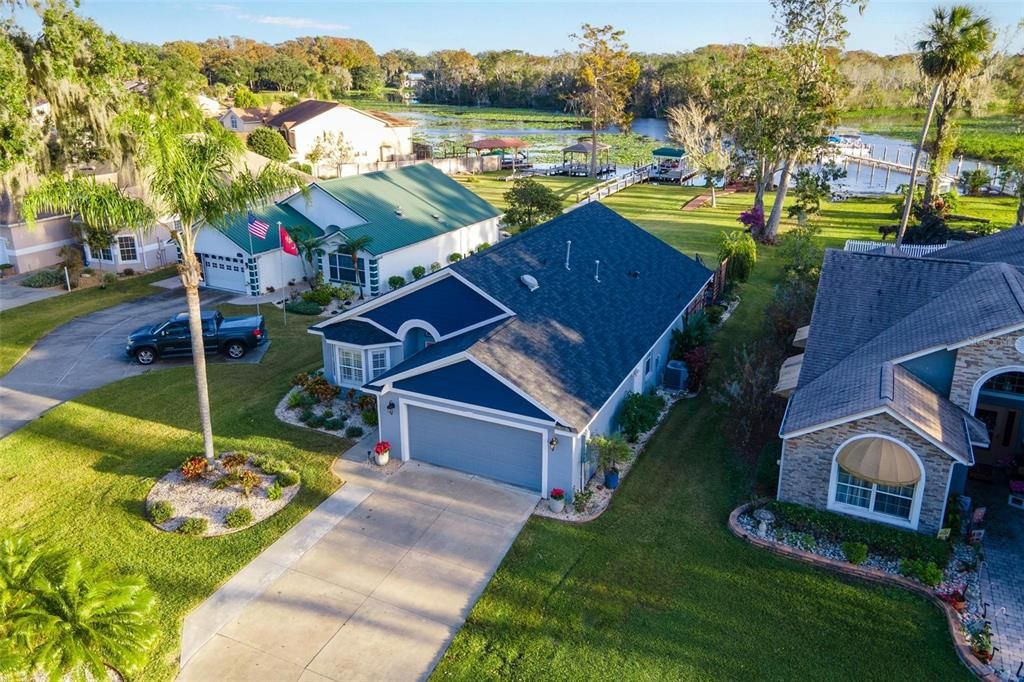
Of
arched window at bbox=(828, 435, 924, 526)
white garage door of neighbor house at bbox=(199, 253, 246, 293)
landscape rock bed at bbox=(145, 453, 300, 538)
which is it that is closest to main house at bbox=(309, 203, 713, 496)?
landscape rock bed at bbox=(145, 453, 300, 538)

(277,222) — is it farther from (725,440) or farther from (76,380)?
(725,440)

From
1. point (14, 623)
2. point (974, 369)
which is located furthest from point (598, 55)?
point (14, 623)

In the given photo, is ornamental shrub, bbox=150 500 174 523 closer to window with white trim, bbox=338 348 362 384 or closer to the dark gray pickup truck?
window with white trim, bbox=338 348 362 384

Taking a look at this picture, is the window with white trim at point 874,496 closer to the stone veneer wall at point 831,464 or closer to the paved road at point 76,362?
the stone veneer wall at point 831,464

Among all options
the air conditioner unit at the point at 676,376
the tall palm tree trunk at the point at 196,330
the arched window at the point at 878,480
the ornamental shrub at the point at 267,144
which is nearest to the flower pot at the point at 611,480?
the arched window at the point at 878,480

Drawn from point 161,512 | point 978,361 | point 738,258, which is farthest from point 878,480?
point 738,258

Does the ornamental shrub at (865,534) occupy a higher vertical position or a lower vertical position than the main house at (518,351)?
lower
